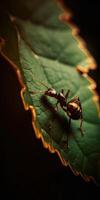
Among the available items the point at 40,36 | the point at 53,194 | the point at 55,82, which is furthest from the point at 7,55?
the point at 53,194

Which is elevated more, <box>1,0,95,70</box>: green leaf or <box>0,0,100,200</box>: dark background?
<box>1,0,95,70</box>: green leaf

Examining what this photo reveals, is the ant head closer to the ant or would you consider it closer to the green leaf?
the ant

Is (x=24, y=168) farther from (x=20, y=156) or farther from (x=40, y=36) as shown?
(x=40, y=36)

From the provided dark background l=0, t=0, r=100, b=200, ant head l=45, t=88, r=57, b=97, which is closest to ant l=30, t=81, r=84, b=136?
ant head l=45, t=88, r=57, b=97

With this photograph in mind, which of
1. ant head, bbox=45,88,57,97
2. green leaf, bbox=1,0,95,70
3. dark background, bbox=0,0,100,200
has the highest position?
green leaf, bbox=1,0,95,70

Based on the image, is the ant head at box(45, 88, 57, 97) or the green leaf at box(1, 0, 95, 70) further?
the green leaf at box(1, 0, 95, 70)

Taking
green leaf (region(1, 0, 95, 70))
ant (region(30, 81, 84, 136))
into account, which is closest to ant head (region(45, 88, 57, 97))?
ant (region(30, 81, 84, 136))

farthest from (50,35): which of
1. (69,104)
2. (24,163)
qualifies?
(24,163)

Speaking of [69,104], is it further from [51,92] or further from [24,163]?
[24,163]

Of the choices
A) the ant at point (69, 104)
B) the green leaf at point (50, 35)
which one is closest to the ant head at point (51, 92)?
the ant at point (69, 104)
